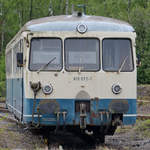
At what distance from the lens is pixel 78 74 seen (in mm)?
11844

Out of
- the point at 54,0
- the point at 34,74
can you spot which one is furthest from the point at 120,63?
the point at 54,0

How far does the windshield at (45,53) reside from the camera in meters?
11.9

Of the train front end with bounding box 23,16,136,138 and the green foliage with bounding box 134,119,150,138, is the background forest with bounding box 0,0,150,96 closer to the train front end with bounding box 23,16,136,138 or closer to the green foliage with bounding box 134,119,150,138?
the green foliage with bounding box 134,119,150,138

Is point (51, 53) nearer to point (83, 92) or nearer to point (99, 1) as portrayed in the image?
point (83, 92)

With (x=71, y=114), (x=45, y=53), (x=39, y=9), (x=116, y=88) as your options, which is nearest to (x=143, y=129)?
(x=116, y=88)

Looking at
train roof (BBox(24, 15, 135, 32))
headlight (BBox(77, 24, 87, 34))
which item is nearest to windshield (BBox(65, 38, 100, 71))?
headlight (BBox(77, 24, 87, 34))

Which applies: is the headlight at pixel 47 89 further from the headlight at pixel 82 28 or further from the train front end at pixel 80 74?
the headlight at pixel 82 28

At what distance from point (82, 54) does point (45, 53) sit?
802 mm

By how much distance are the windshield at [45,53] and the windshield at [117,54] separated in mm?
1012

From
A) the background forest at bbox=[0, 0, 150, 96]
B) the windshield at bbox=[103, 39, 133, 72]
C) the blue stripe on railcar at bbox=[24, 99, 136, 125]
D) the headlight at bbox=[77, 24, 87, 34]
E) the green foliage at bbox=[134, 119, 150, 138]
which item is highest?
the background forest at bbox=[0, 0, 150, 96]

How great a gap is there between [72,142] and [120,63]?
8.57 ft

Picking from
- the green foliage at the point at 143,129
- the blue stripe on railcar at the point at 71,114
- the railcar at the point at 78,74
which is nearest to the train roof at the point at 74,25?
the railcar at the point at 78,74

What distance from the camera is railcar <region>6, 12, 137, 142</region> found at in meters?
11.7

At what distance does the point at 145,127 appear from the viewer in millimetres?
16453
